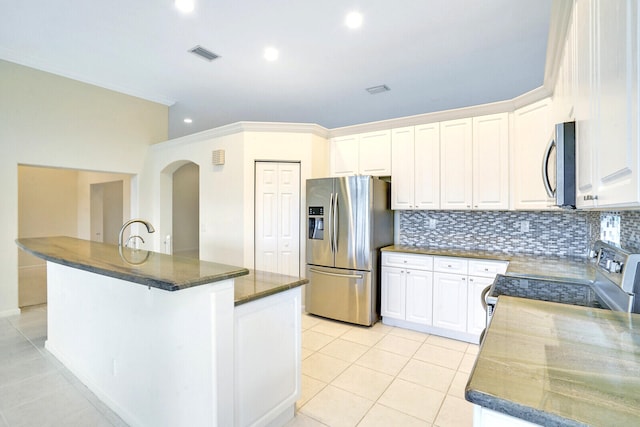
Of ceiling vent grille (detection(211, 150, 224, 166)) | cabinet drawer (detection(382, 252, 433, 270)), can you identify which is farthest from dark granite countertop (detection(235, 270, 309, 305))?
ceiling vent grille (detection(211, 150, 224, 166))

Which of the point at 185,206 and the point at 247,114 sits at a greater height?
the point at 247,114

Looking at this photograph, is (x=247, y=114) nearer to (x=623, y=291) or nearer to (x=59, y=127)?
(x=59, y=127)

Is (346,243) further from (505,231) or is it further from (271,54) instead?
(271,54)

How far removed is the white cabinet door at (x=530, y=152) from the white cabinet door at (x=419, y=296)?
1.20 metres

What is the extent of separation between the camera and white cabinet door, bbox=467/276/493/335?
3150 millimetres

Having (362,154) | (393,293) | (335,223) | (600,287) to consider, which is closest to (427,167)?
(362,154)

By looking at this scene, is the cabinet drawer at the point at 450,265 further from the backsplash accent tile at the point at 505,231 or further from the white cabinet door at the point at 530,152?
the white cabinet door at the point at 530,152

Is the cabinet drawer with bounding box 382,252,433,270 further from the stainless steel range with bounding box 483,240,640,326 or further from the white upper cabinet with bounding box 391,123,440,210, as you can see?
the stainless steel range with bounding box 483,240,640,326

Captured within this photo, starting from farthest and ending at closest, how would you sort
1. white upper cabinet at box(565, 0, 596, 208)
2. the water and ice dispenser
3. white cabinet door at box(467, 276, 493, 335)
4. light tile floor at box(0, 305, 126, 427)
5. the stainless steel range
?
the water and ice dispenser < white cabinet door at box(467, 276, 493, 335) < light tile floor at box(0, 305, 126, 427) < the stainless steel range < white upper cabinet at box(565, 0, 596, 208)

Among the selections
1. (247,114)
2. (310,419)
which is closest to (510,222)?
(310,419)

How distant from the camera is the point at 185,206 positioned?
8.81 metres

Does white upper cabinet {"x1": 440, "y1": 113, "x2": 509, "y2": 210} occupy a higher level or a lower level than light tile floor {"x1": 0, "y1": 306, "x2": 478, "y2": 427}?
higher

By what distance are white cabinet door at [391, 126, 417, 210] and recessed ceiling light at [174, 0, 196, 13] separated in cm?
250

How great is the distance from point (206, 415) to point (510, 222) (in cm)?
344
